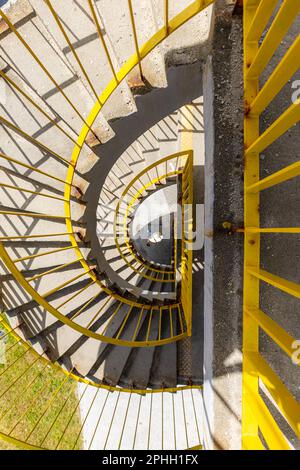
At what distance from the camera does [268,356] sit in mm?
2189

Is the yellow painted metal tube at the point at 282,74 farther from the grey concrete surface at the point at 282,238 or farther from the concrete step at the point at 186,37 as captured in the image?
the concrete step at the point at 186,37

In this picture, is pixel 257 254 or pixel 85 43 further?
pixel 85 43

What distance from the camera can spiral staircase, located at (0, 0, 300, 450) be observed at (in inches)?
78.5

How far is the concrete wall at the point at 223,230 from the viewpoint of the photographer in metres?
2.18

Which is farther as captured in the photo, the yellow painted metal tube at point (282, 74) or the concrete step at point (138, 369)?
the concrete step at point (138, 369)

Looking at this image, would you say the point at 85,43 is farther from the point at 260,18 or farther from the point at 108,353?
the point at 108,353

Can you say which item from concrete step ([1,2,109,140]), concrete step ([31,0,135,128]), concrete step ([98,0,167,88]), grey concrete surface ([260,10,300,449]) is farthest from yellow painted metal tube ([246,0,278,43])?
concrete step ([1,2,109,140])

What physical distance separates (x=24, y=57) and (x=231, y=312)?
286cm

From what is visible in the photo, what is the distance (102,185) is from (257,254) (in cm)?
201

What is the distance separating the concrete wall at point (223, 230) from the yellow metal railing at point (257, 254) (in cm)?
10

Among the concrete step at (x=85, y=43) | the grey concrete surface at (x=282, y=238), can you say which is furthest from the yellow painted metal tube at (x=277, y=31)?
the concrete step at (x=85, y=43)

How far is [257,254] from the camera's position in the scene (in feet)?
6.95

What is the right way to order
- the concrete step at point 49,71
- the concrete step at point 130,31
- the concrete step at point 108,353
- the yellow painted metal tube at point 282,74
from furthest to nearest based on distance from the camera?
the concrete step at point 108,353, the concrete step at point 49,71, the concrete step at point 130,31, the yellow painted metal tube at point 282,74

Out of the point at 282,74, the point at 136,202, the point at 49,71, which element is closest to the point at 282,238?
the point at 282,74
